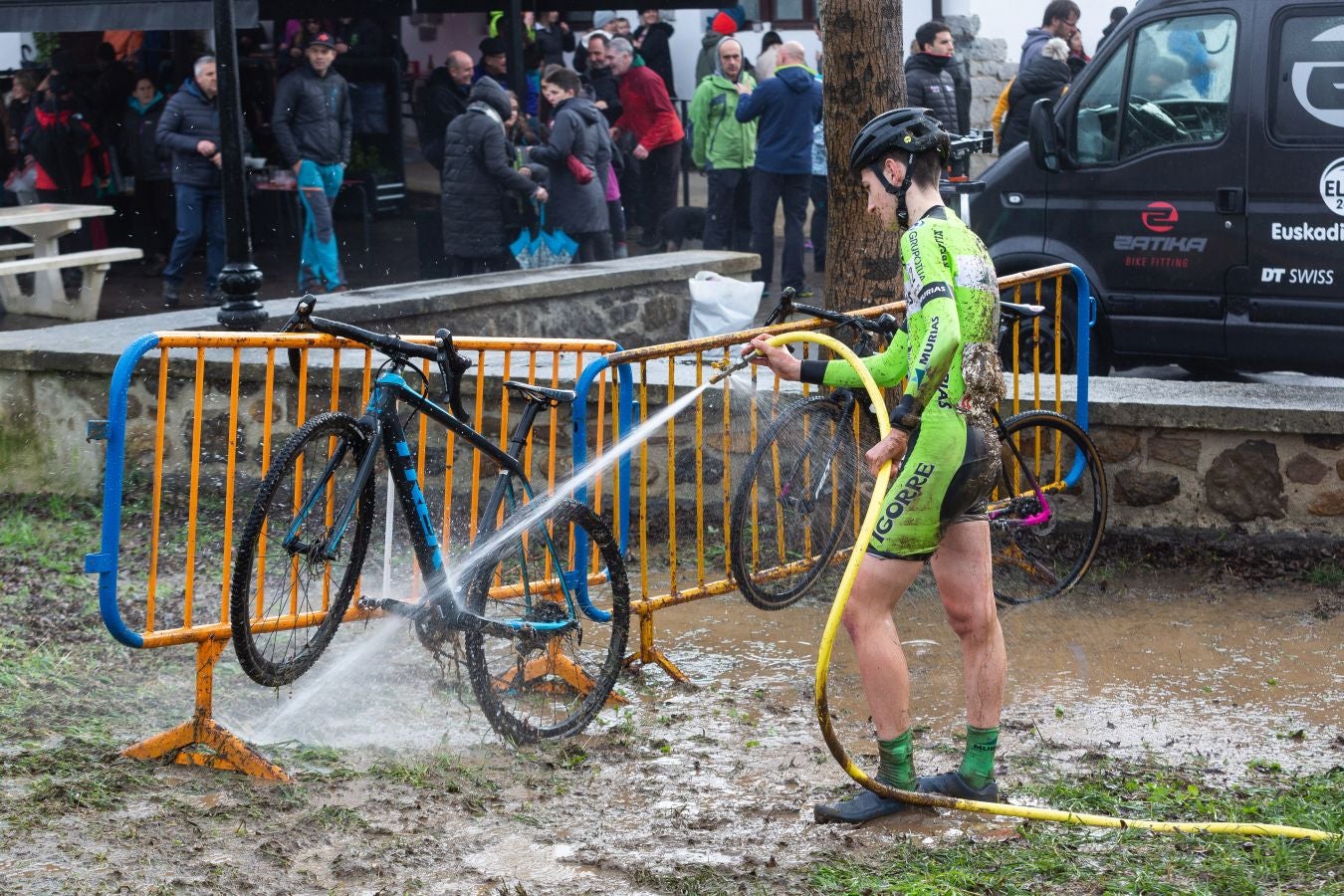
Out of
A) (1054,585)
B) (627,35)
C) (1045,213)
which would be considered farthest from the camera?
(627,35)

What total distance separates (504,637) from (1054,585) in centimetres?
261

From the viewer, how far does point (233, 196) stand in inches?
330

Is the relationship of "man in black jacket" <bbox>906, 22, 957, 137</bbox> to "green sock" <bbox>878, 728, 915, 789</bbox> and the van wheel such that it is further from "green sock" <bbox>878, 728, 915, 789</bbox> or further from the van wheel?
"green sock" <bbox>878, 728, 915, 789</bbox>

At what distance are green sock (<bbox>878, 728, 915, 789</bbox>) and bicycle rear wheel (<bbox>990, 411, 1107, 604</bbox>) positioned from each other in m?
2.18

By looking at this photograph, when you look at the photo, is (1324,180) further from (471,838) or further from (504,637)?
(471,838)

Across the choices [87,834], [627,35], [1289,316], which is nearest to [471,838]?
[87,834]

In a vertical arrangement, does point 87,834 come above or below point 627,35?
below

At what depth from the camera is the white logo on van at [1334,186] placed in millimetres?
8625

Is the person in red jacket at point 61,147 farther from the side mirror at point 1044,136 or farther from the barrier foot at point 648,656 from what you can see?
the barrier foot at point 648,656

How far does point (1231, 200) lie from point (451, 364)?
17.8ft

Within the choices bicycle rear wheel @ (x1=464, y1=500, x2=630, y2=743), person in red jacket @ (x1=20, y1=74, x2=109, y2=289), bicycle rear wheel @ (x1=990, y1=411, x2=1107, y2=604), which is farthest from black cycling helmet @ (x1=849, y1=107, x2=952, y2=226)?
person in red jacket @ (x1=20, y1=74, x2=109, y2=289)

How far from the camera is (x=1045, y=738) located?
5.17 m

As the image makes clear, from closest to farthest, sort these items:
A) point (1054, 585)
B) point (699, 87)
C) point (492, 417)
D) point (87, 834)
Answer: point (87, 834) → point (1054, 585) → point (492, 417) → point (699, 87)

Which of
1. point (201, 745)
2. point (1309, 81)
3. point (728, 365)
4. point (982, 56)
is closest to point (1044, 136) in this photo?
point (1309, 81)
